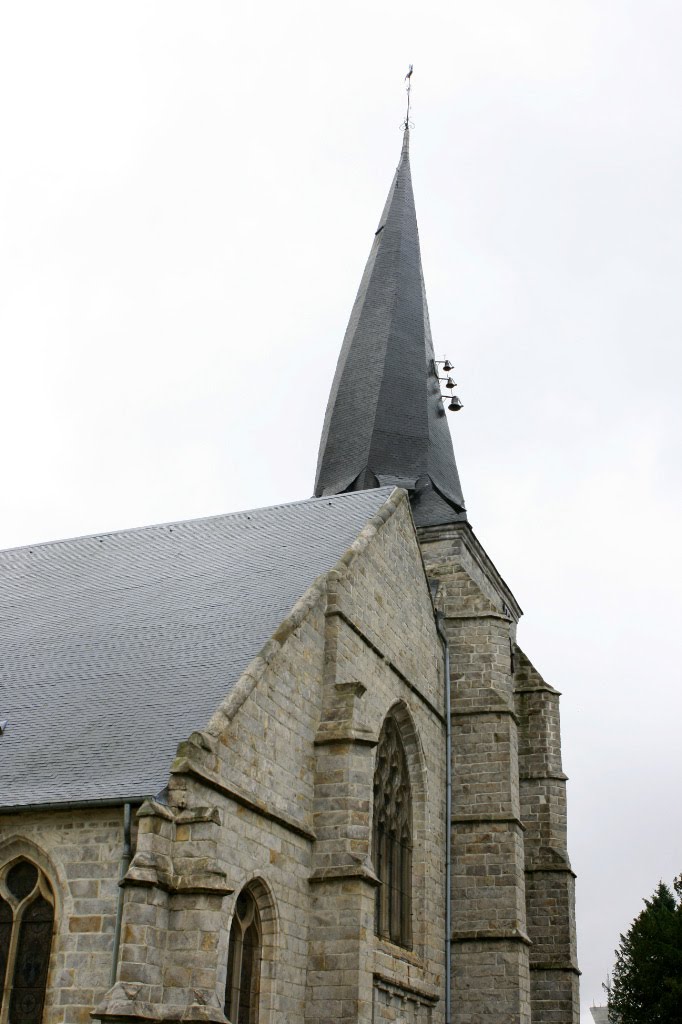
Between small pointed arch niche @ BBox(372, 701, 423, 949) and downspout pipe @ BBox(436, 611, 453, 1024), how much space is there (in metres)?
0.87

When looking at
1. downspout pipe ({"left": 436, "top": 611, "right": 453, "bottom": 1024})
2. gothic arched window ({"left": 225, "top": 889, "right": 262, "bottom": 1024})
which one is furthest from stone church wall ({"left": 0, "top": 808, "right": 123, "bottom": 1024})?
downspout pipe ({"left": 436, "top": 611, "right": 453, "bottom": 1024})

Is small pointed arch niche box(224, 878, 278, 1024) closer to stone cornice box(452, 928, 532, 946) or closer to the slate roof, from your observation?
the slate roof

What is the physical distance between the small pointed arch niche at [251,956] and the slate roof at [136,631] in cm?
164

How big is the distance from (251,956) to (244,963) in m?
0.14

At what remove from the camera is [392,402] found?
20141 mm

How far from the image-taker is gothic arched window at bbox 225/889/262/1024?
9227 millimetres

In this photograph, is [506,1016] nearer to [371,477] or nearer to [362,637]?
[362,637]

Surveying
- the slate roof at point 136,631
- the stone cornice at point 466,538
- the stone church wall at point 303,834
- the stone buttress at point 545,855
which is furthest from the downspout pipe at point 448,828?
the stone buttress at point 545,855

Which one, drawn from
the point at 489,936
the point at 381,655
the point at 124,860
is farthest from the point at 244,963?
the point at 489,936

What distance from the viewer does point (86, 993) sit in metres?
8.12

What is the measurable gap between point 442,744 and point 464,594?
2510 mm

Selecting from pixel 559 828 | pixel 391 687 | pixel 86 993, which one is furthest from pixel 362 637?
pixel 559 828

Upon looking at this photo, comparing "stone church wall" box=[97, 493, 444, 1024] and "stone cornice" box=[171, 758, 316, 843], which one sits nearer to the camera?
"stone church wall" box=[97, 493, 444, 1024]

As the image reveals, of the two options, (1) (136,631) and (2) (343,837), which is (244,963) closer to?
(2) (343,837)
